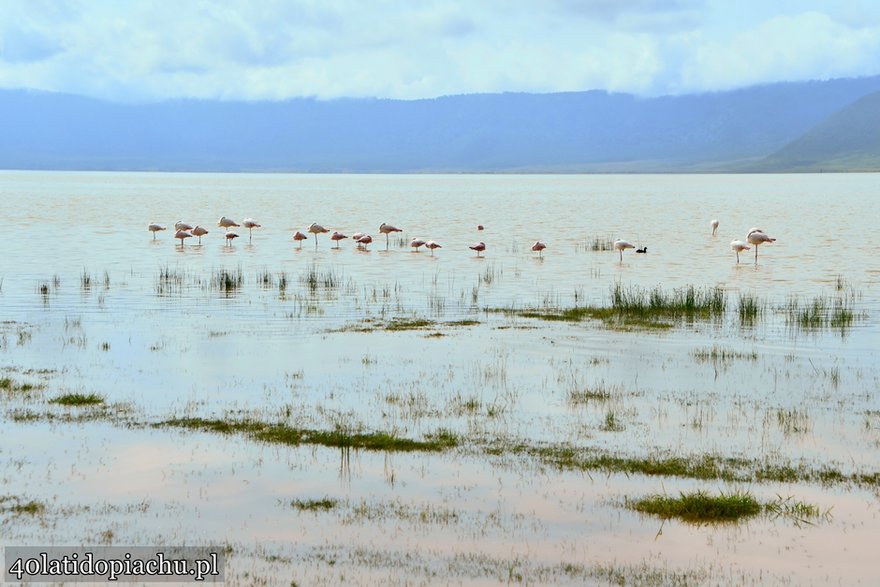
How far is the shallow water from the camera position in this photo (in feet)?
29.6

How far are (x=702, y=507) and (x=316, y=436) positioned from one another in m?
4.49

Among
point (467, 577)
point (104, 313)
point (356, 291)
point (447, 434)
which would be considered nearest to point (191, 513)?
point (467, 577)

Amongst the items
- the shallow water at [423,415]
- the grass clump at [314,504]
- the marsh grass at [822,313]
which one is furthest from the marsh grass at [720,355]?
the grass clump at [314,504]

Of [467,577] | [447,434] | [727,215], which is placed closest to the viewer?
[467,577]

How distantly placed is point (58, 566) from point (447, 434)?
511 centimetres

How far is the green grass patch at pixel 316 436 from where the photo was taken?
12.0m

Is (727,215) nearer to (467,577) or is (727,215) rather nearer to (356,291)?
(356,291)

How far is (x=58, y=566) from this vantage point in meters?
8.40

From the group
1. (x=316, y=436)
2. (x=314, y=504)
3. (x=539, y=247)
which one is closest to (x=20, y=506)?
(x=314, y=504)

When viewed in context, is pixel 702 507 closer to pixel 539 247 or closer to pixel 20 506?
pixel 20 506

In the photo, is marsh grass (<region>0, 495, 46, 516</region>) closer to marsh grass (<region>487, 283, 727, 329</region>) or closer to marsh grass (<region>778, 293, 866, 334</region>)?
marsh grass (<region>487, 283, 727, 329</region>)

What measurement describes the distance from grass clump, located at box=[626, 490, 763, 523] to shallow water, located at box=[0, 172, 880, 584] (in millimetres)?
199

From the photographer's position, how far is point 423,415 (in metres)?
13.5

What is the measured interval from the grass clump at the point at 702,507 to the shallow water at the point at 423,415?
0.20m
